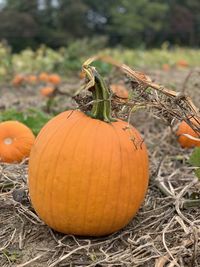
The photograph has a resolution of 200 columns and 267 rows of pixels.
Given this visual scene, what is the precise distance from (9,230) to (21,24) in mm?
30609

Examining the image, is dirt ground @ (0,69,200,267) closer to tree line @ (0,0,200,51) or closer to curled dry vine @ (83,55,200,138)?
curled dry vine @ (83,55,200,138)

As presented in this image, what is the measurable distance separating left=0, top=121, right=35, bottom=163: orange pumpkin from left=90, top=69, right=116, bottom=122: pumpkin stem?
106 cm

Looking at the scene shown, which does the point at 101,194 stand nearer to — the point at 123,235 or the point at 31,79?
the point at 123,235

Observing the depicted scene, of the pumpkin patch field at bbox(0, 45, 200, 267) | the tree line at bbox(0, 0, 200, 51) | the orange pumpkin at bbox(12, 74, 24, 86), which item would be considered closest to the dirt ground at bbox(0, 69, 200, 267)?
the pumpkin patch field at bbox(0, 45, 200, 267)

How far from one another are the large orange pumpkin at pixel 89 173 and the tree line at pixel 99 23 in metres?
28.2

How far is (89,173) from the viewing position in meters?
2.21

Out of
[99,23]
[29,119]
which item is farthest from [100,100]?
[99,23]

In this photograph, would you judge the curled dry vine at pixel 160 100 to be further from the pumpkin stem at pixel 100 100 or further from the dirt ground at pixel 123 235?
the dirt ground at pixel 123 235

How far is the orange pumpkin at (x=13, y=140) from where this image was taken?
3279 mm

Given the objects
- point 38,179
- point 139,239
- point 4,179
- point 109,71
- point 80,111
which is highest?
point 80,111

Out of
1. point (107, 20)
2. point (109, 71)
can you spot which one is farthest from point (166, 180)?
point (107, 20)

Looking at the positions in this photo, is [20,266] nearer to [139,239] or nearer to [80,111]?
[139,239]

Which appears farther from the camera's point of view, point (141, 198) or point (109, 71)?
point (109, 71)

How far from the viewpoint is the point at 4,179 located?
2.96m
